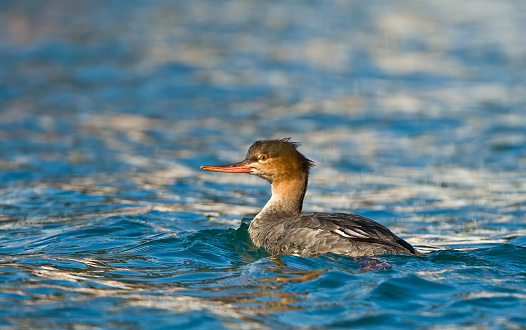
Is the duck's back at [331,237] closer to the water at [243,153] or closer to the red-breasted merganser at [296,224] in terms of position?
the red-breasted merganser at [296,224]

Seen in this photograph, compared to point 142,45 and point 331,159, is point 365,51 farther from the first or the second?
point 331,159

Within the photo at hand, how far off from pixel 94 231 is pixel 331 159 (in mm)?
5631

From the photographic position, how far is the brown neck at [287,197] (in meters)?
8.98

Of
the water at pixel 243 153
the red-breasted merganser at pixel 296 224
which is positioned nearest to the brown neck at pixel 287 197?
the red-breasted merganser at pixel 296 224

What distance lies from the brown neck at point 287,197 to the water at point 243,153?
0.51 m

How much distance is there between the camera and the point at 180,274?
7.48m

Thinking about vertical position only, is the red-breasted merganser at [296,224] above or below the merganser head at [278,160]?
below

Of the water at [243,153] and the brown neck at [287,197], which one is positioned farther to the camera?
the brown neck at [287,197]

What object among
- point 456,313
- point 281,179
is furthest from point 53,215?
point 456,313

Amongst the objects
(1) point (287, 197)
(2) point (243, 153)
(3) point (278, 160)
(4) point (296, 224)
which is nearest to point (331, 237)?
(4) point (296, 224)

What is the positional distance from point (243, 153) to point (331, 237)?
6.25 m

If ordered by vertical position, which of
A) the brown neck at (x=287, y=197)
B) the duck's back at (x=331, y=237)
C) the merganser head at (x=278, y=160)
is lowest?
the duck's back at (x=331, y=237)

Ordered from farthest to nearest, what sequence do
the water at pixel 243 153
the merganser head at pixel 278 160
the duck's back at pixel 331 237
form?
the merganser head at pixel 278 160 → the duck's back at pixel 331 237 → the water at pixel 243 153

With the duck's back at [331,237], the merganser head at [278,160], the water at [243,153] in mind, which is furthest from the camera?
the merganser head at [278,160]
